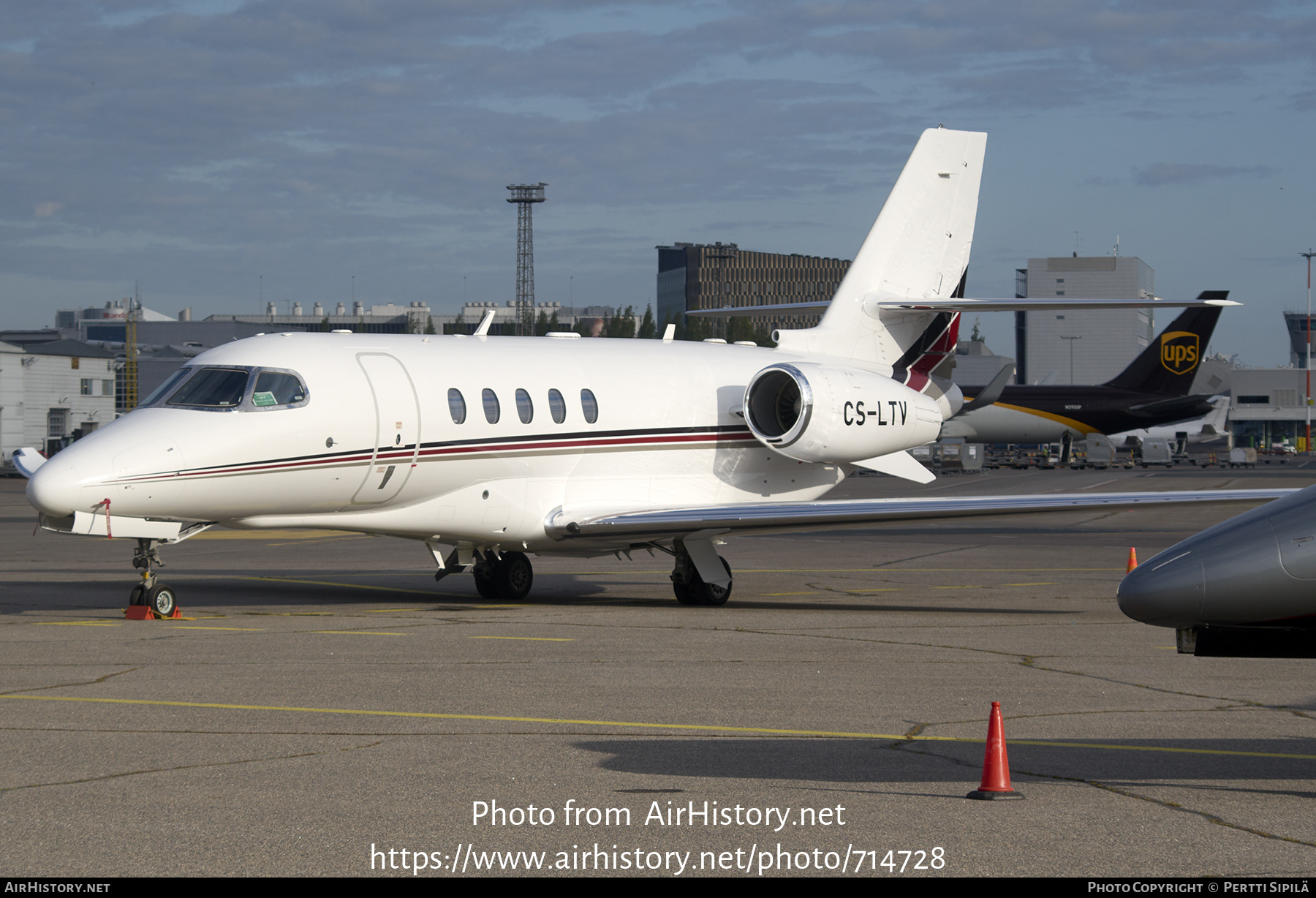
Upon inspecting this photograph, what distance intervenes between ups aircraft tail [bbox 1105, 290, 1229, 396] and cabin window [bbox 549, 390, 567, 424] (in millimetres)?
43649

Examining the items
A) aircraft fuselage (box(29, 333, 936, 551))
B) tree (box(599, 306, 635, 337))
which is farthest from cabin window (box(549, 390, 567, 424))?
tree (box(599, 306, 635, 337))

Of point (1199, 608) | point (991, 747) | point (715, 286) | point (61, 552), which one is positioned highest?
point (715, 286)

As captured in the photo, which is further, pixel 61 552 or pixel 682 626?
pixel 61 552

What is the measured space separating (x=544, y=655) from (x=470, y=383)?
502 centimetres

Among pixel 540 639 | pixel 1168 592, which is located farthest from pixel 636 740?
pixel 540 639

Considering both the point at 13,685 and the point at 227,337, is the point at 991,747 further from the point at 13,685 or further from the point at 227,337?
the point at 227,337

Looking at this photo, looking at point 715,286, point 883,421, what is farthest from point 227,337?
point 883,421

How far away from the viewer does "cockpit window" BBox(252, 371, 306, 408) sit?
14.9 meters

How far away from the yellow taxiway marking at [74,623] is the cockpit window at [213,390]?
7.99 ft

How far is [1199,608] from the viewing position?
6.96m

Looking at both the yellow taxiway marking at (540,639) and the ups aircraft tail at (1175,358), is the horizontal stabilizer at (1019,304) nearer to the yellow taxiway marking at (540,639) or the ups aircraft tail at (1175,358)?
the yellow taxiway marking at (540,639)

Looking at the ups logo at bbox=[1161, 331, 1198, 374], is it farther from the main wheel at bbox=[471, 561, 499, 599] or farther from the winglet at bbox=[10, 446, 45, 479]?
the winglet at bbox=[10, 446, 45, 479]

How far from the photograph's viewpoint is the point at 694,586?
685 inches

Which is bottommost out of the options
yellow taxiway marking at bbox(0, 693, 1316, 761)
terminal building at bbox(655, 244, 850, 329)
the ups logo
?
yellow taxiway marking at bbox(0, 693, 1316, 761)
